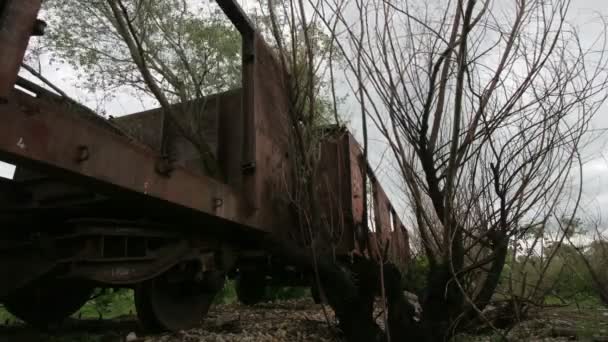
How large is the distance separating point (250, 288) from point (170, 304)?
2.58m

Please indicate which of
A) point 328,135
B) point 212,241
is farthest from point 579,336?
point 212,241

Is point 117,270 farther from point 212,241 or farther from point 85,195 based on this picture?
point 212,241

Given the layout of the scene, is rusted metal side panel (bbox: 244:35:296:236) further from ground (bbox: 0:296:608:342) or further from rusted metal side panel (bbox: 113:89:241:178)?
ground (bbox: 0:296:608:342)

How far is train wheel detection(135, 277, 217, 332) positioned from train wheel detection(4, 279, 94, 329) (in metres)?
0.75

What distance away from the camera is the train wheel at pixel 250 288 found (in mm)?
6025

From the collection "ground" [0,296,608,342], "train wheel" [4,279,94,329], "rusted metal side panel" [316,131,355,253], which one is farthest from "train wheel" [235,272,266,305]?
"train wheel" [4,279,94,329]

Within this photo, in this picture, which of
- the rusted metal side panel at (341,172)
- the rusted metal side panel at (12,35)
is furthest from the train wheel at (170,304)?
the rusted metal side panel at (12,35)

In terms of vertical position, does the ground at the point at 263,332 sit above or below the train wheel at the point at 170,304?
below

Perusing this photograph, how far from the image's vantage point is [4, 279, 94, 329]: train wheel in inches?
157

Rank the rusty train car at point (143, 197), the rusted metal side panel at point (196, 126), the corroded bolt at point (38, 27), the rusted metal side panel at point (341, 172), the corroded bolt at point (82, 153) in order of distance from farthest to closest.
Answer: the rusted metal side panel at point (341, 172) < the rusted metal side panel at point (196, 126) < the corroded bolt at point (82, 153) < the rusty train car at point (143, 197) < the corroded bolt at point (38, 27)

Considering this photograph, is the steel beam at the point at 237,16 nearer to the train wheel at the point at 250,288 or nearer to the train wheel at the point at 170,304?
the train wheel at the point at 170,304

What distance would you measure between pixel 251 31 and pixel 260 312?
3.61 meters

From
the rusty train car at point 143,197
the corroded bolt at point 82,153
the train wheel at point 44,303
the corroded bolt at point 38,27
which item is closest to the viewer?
the corroded bolt at point 38,27

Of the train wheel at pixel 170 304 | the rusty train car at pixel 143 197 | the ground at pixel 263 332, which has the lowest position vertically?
the ground at pixel 263 332
